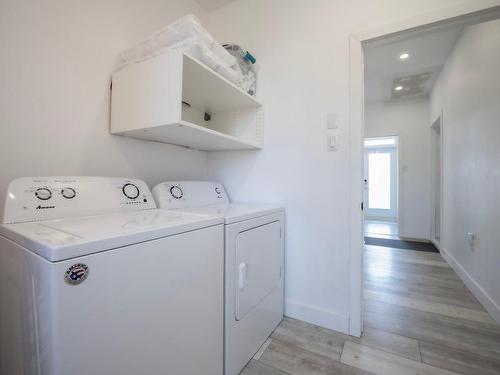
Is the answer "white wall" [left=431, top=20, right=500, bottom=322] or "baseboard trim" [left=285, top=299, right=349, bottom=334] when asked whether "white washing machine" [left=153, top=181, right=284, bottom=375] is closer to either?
"baseboard trim" [left=285, top=299, right=349, bottom=334]

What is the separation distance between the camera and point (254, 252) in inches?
49.6

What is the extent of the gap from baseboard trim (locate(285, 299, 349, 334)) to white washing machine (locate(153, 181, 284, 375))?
94mm

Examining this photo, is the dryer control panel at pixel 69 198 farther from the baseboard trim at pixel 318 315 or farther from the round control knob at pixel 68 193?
the baseboard trim at pixel 318 315

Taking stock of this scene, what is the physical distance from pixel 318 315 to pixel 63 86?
200 cm

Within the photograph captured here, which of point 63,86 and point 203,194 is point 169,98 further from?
point 203,194

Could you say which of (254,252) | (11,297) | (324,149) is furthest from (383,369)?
(11,297)

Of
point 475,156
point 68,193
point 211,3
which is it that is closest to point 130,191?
point 68,193

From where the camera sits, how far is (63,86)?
1154 millimetres

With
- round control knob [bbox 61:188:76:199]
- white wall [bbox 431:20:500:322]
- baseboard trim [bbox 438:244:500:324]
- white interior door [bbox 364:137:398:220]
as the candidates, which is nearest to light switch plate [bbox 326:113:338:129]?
white wall [bbox 431:20:500:322]

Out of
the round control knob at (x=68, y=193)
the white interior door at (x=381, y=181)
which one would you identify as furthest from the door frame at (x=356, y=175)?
the white interior door at (x=381, y=181)

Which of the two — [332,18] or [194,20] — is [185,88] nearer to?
[194,20]

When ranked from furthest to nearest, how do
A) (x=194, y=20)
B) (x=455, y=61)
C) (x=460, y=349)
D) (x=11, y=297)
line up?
(x=455, y=61), (x=460, y=349), (x=194, y=20), (x=11, y=297)

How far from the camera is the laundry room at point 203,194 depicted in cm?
→ 67

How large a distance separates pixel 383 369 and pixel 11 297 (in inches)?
63.4
